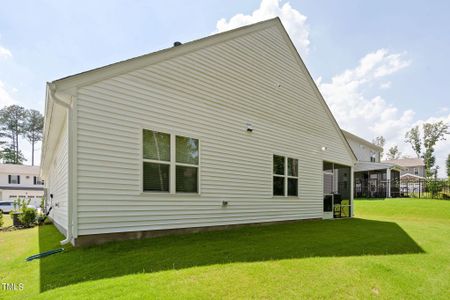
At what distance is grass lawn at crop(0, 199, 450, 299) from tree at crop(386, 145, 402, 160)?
6790 cm

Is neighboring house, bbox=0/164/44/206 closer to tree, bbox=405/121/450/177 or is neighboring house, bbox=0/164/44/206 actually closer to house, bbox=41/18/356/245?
house, bbox=41/18/356/245

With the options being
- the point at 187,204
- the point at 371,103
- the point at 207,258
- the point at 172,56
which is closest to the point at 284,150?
the point at 187,204

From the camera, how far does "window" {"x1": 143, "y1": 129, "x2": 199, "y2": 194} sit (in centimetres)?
585

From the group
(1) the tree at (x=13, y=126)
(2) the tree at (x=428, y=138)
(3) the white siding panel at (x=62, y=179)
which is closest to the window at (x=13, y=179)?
(1) the tree at (x=13, y=126)

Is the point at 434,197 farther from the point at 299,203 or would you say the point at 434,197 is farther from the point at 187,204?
the point at 187,204

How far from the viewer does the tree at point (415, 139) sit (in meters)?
49.4

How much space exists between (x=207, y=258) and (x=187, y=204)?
221 centimetres

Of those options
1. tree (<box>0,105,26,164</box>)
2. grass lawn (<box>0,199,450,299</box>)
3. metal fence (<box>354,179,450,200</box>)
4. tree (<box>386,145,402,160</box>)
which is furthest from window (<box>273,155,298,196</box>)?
tree (<box>386,145,402,160</box>)

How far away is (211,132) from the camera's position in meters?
7.06

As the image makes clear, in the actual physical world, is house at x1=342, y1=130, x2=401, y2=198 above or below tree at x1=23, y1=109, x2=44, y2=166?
below

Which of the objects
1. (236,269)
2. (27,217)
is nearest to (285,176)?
(236,269)

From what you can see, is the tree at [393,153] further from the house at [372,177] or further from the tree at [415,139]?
the house at [372,177]

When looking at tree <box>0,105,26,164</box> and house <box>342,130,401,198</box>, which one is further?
tree <box>0,105,26,164</box>

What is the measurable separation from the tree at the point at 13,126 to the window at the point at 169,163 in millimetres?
52436
